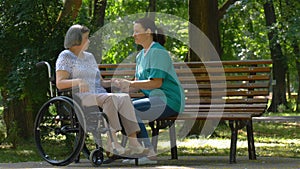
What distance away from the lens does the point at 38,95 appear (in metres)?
10.0

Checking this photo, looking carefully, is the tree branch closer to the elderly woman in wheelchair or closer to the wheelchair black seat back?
the elderly woman in wheelchair

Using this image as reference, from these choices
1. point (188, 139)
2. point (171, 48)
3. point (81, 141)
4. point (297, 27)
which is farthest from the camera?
point (171, 48)

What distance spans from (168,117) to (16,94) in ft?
8.32

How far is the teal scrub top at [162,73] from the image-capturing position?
812cm

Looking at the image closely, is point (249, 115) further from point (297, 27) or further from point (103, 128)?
point (297, 27)

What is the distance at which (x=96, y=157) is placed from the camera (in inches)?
305

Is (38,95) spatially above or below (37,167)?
above

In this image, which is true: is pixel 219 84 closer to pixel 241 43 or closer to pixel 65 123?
pixel 65 123

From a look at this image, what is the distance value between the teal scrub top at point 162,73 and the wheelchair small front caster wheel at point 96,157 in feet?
3.07

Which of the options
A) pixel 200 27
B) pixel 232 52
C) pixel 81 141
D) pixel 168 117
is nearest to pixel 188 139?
pixel 200 27

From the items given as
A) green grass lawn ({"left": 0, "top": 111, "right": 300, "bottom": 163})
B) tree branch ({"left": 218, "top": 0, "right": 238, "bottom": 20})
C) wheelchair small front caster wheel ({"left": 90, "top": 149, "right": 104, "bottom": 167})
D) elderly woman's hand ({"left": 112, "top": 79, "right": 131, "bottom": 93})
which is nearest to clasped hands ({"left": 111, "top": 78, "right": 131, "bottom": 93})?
elderly woman's hand ({"left": 112, "top": 79, "right": 131, "bottom": 93})

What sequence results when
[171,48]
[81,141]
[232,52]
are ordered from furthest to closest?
1. [232,52]
2. [171,48]
3. [81,141]

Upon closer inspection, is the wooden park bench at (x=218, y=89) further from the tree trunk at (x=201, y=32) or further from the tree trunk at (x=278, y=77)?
the tree trunk at (x=278, y=77)

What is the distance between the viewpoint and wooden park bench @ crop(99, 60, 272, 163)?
8.89m
